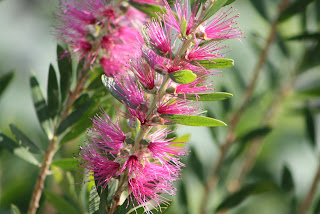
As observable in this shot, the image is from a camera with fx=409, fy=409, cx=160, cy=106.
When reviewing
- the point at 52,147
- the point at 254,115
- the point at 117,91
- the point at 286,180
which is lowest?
the point at 286,180

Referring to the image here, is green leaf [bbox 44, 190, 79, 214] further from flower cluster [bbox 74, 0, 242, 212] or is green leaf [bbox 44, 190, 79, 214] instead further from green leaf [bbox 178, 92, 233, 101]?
green leaf [bbox 178, 92, 233, 101]

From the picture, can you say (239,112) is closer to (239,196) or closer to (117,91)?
(239,196)

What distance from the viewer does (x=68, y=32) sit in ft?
2.95

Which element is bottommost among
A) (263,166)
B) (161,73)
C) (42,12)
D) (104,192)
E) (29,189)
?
(263,166)

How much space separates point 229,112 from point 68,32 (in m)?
0.54

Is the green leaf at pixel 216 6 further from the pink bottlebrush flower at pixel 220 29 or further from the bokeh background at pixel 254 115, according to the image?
the bokeh background at pixel 254 115

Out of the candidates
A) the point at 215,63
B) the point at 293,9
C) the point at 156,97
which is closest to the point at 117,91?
the point at 156,97

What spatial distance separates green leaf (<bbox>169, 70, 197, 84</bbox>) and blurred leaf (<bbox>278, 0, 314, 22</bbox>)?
0.55 m

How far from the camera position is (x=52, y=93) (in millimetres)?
885

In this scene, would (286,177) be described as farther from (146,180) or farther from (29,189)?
(29,189)

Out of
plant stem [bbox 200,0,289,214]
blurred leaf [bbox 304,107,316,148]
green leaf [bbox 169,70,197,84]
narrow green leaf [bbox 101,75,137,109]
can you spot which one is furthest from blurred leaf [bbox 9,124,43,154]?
blurred leaf [bbox 304,107,316,148]

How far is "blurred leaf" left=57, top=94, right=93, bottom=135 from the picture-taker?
0.83 metres

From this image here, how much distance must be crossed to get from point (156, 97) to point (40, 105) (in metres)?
0.33

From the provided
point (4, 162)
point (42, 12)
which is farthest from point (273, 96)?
point (42, 12)
